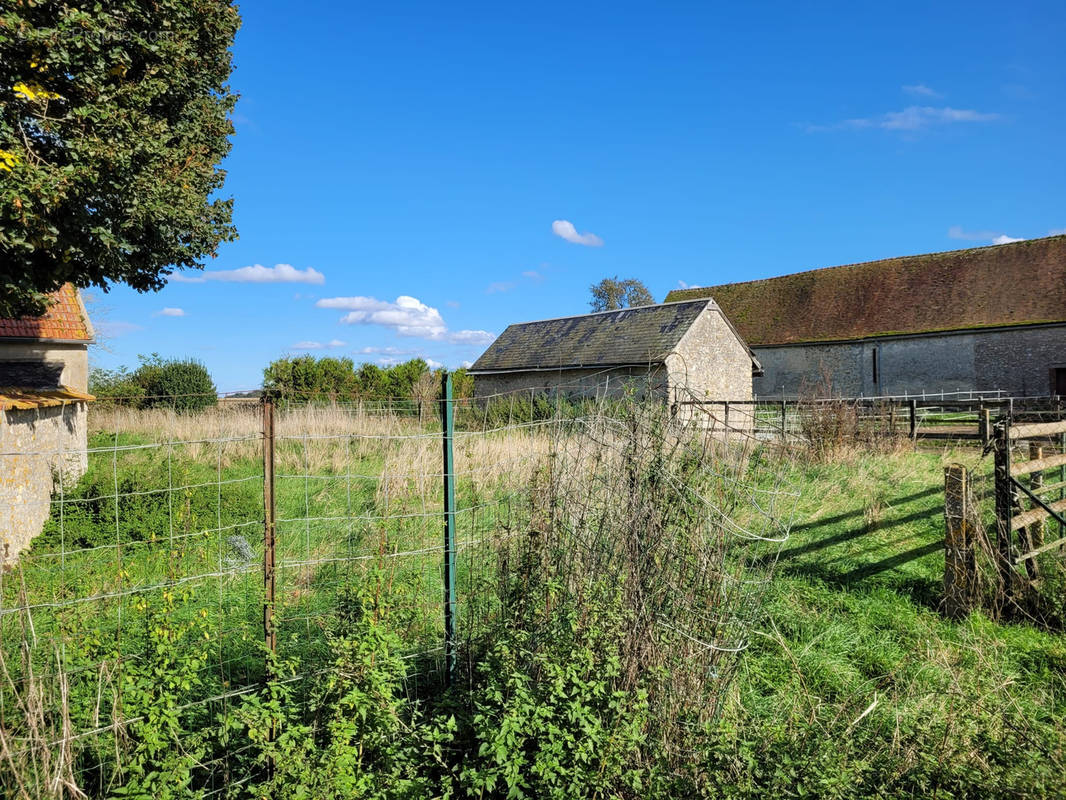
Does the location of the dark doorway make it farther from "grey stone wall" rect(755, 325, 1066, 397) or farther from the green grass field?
the green grass field

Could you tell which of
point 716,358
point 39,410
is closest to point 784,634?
point 39,410

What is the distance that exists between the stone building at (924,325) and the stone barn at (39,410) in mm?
22479

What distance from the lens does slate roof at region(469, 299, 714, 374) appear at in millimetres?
24750

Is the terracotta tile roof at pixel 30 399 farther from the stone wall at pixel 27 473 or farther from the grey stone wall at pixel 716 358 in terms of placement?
the grey stone wall at pixel 716 358

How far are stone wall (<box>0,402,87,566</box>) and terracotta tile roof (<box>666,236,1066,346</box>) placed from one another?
30.1 m

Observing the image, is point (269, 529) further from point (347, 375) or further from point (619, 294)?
point (619, 294)

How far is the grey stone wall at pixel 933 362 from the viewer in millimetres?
26891

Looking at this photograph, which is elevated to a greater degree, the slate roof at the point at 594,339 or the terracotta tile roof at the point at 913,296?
the terracotta tile roof at the point at 913,296

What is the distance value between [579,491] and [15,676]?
3.51 metres

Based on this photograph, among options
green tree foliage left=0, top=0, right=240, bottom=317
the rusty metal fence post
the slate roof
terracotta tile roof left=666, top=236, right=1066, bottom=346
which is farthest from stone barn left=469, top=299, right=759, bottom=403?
the rusty metal fence post

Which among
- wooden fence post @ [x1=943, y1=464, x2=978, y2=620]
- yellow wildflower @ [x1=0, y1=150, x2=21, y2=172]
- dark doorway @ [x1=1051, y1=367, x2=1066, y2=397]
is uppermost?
yellow wildflower @ [x1=0, y1=150, x2=21, y2=172]

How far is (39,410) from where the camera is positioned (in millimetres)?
11805

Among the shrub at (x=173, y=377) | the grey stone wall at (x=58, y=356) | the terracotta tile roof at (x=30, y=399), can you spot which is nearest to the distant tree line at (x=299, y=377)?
the shrub at (x=173, y=377)

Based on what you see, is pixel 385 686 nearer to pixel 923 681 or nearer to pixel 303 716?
pixel 303 716
